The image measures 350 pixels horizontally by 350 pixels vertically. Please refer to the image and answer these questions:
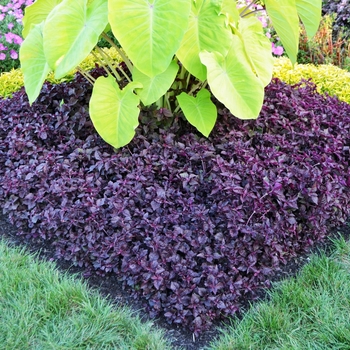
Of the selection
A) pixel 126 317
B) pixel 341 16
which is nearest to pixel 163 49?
pixel 126 317

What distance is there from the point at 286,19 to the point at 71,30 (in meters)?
1.05

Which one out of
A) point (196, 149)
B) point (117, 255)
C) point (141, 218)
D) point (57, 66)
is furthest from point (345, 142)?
point (57, 66)

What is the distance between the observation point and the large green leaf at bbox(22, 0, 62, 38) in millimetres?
2551

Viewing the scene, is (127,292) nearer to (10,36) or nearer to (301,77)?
(301,77)

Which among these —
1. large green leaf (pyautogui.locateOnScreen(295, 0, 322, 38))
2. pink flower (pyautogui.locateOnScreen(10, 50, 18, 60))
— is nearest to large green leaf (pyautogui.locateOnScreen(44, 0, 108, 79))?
large green leaf (pyautogui.locateOnScreen(295, 0, 322, 38))

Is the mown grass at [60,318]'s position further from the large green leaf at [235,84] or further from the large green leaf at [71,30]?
the large green leaf at [235,84]

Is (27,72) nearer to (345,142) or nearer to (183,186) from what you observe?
(183,186)

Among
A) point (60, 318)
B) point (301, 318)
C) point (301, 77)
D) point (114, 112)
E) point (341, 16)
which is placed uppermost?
point (341, 16)

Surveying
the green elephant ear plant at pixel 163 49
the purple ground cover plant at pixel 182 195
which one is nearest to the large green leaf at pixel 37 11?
the green elephant ear plant at pixel 163 49

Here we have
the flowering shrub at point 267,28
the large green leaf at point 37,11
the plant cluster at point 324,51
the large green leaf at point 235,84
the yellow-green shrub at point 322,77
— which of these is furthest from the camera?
the plant cluster at point 324,51

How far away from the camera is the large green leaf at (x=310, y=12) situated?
7.91ft

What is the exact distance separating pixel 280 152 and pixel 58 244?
1180 millimetres

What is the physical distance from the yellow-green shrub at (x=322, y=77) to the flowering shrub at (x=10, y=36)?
243 centimetres

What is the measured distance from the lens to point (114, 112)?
7.29 ft
